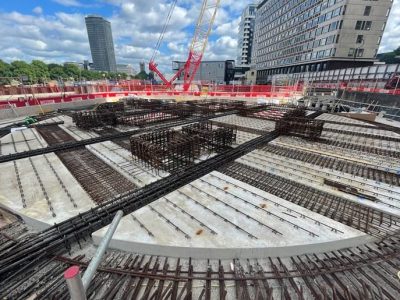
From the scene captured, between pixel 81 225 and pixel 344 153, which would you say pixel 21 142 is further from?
pixel 344 153

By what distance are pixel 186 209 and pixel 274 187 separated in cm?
293

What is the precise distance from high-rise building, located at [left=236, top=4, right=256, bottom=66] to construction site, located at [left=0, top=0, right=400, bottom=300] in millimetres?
139905

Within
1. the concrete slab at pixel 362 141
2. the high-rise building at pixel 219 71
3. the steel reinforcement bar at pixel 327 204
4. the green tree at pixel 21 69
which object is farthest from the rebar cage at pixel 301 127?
the high-rise building at pixel 219 71

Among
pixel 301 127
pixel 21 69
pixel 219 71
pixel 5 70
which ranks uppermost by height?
pixel 219 71

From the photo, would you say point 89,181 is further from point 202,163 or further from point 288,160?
point 288,160

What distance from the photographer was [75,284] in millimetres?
1195

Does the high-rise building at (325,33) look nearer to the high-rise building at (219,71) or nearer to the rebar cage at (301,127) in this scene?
the high-rise building at (219,71)

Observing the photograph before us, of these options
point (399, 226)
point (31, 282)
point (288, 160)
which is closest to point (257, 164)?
point (288, 160)

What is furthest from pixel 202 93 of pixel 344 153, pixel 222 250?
pixel 222 250

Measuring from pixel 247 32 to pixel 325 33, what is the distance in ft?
304

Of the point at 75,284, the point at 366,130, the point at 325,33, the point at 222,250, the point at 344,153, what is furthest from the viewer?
the point at 325,33

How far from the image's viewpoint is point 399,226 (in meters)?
4.56

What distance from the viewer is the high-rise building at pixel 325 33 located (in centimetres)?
4372

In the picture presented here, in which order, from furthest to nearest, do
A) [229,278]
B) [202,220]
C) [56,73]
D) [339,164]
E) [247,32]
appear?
[247,32] < [56,73] < [339,164] < [202,220] < [229,278]
